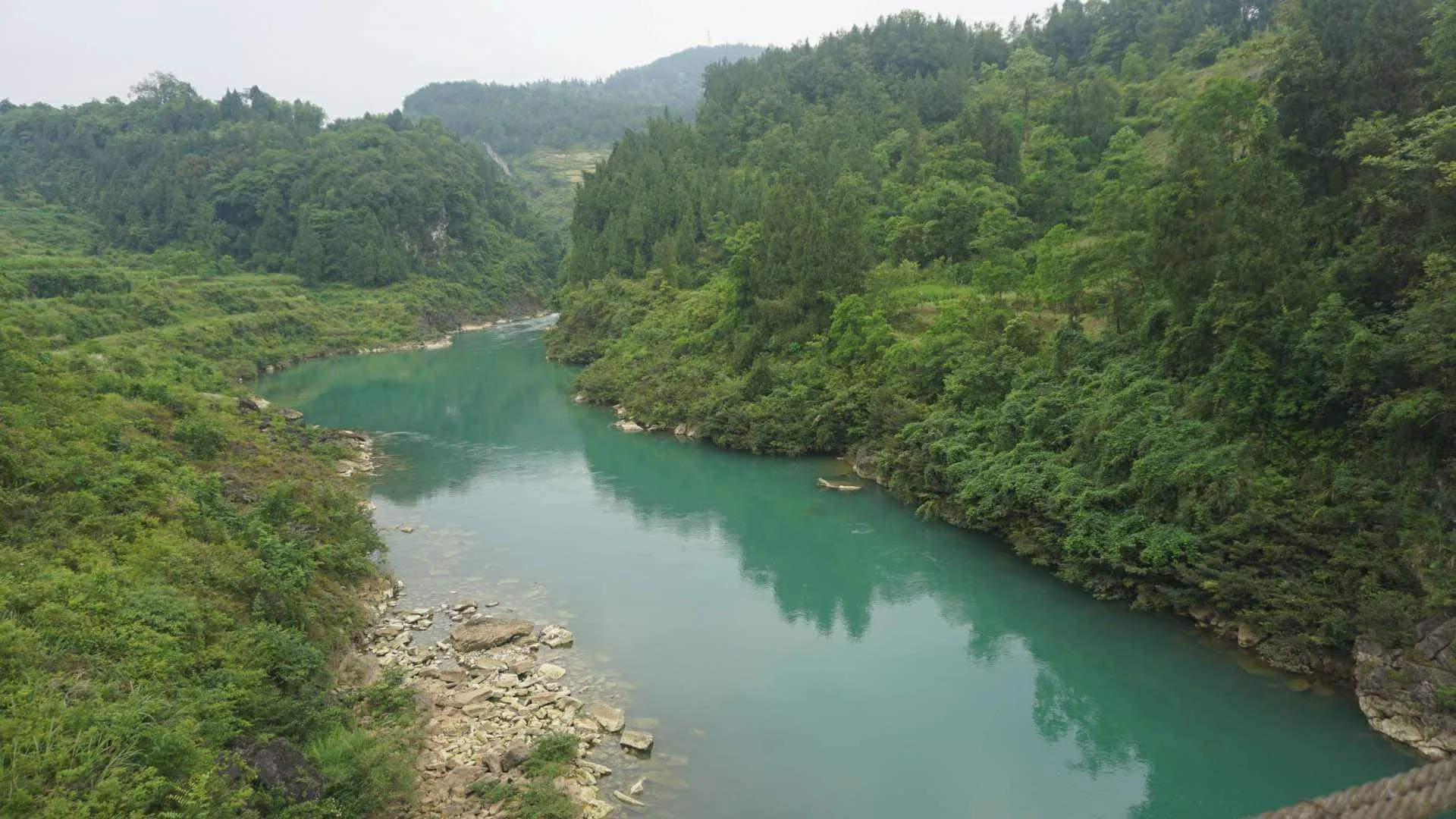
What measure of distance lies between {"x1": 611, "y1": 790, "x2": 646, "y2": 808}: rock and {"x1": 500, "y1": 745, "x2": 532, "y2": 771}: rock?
56.7 inches

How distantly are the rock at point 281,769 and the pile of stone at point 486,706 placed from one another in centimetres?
157

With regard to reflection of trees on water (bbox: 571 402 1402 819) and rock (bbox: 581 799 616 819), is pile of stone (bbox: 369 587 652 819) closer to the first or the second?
rock (bbox: 581 799 616 819)

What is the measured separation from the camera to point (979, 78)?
68812mm

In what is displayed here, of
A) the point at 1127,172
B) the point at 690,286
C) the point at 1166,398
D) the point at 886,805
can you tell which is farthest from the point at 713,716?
the point at 690,286

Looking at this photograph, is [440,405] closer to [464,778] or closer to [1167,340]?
[464,778]

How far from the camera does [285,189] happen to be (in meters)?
82.8

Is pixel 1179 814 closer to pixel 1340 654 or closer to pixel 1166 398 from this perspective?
pixel 1340 654

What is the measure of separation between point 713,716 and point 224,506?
10.5 m

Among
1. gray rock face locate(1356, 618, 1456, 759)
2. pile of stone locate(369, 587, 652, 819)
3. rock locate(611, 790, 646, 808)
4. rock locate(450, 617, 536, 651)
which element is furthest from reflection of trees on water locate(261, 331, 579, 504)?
gray rock face locate(1356, 618, 1456, 759)

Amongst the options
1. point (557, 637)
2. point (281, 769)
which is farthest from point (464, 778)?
point (557, 637)

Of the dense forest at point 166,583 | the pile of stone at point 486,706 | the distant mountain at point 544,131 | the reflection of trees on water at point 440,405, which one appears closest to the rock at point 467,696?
the pile of stone at point 486,706

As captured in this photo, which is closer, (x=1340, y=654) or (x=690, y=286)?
(x=1340, y=654)

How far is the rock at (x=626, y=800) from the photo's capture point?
37.6 feet

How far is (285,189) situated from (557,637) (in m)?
82.7
